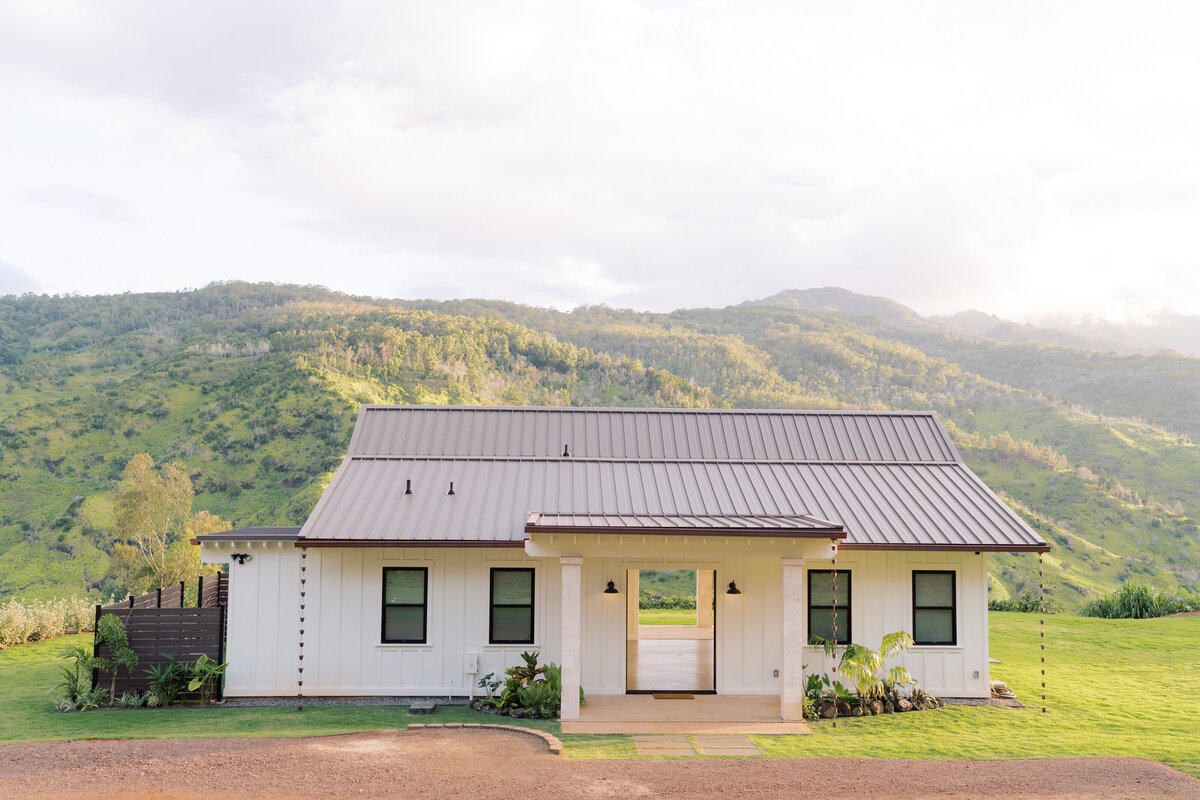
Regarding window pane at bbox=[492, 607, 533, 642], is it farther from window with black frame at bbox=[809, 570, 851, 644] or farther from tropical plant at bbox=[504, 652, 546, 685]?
window with black frame at bbox=[809, 570, 851, 644]

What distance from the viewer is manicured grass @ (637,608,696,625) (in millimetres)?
23258

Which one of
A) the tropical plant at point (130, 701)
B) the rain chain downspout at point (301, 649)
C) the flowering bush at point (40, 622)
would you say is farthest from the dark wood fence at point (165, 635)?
the flowering bush at point (40, 622)

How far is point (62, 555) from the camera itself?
33.6 metres

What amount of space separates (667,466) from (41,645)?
15.5 metres

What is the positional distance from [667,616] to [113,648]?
602 inches

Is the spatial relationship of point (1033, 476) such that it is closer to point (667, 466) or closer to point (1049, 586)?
point (1049, 586)

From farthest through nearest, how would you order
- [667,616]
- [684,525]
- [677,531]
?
1. [667,616]
2. [684,525]
3. [677,531]

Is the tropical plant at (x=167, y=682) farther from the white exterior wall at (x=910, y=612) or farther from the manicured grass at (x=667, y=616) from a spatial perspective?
the manicured grass at (x=667, y=616)

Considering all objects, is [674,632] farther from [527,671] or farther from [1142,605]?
[1142,605]

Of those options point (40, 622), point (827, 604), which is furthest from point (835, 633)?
point (40, 622)

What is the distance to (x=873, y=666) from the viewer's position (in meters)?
12.9

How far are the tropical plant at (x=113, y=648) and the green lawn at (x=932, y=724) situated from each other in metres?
0.72

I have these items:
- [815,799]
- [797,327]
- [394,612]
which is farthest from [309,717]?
[797,327]

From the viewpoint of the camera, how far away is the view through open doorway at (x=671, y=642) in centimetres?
1450
